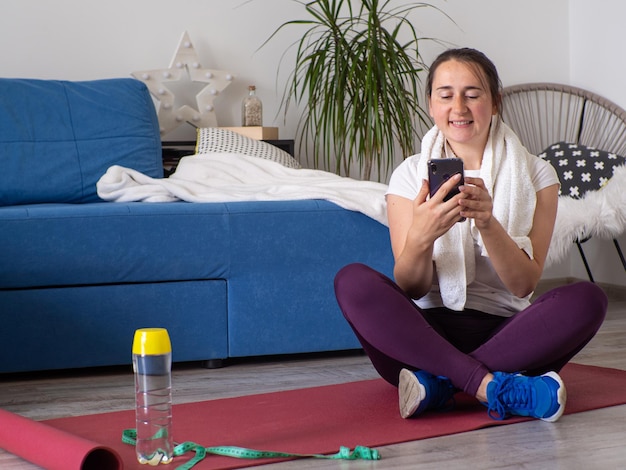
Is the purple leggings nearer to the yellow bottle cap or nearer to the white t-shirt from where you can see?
the white t-shirt

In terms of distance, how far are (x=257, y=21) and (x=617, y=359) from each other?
2.07 m

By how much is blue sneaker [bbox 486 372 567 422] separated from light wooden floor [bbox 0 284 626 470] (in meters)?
0.03

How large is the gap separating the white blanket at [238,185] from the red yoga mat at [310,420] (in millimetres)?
644

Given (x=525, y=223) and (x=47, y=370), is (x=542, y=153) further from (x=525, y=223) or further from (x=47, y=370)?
(x=47, y=370)

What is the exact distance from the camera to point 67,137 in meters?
3.00

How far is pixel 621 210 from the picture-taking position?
3.33 metres

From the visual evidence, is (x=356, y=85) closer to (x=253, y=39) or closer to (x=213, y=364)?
(x=253, y=39)

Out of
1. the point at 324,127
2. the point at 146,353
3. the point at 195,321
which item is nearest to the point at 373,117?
the point at 324,127

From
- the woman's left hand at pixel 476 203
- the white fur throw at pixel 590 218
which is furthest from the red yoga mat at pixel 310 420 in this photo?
the white fur throw at pixel 590 218

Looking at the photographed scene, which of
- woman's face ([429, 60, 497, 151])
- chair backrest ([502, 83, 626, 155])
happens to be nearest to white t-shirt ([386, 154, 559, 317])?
woman's face ([429, 60, 497, 151])

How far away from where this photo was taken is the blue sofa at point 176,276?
2367 mm

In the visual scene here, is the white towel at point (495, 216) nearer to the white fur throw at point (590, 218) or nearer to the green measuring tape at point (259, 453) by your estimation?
the green measuring tape at point (259, 453)

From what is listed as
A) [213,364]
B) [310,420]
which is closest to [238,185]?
[213,364]

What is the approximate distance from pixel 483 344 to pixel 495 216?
289mm
